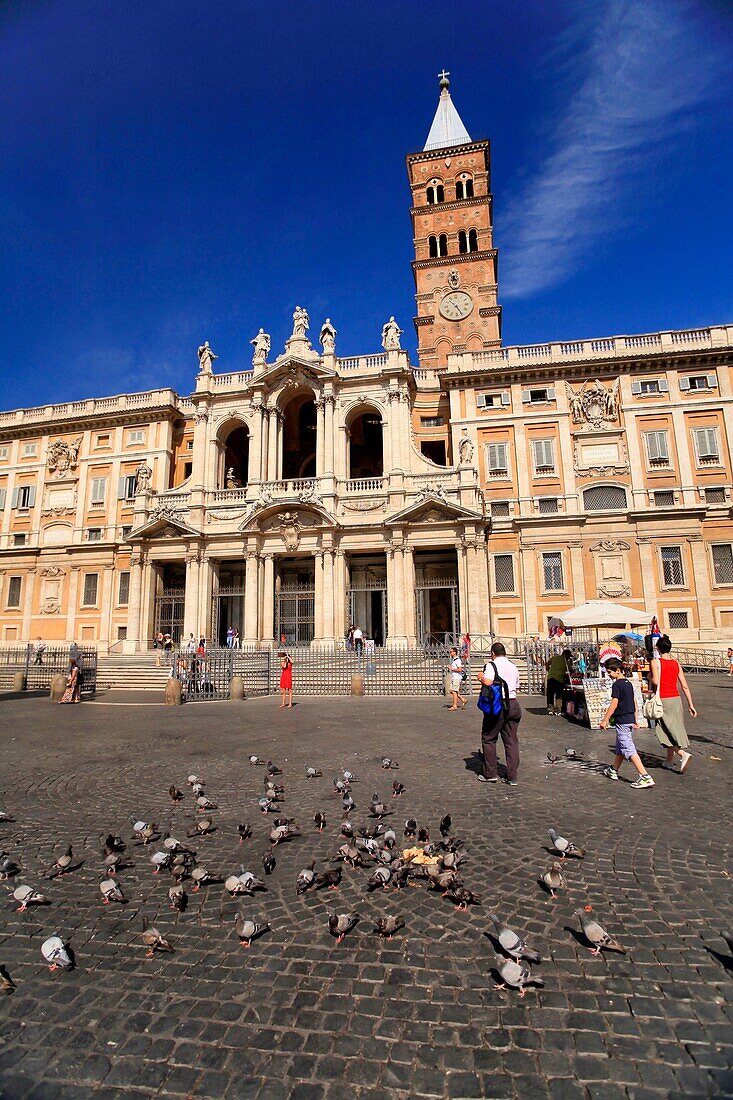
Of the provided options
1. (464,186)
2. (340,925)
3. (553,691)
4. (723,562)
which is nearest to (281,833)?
(340,925)

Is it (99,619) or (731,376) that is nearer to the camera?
(731,376)

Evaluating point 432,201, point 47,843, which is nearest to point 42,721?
point 47,843

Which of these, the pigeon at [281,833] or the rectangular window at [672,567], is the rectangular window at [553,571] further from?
the pigeon at [281,833]

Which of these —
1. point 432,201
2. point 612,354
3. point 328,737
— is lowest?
point 328,737

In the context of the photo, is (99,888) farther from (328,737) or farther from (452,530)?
(452,530)

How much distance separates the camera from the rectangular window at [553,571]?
26.5 meters

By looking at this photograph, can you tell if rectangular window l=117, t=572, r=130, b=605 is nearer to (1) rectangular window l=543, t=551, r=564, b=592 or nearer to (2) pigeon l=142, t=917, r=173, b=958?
(1) rectangular window l=543, t=551, r=564, b=592

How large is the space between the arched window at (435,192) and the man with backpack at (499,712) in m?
47.2

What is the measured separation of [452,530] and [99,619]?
21239 mm

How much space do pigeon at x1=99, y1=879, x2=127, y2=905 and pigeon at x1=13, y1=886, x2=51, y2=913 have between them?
15.9 inches

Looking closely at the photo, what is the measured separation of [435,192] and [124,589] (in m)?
39.3

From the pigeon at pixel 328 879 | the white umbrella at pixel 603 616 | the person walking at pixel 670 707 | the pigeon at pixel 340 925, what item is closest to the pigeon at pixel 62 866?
the pigeon at pixel 328 879

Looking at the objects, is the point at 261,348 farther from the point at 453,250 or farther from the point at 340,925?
the point at 340,925

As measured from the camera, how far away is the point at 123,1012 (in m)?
2.68
